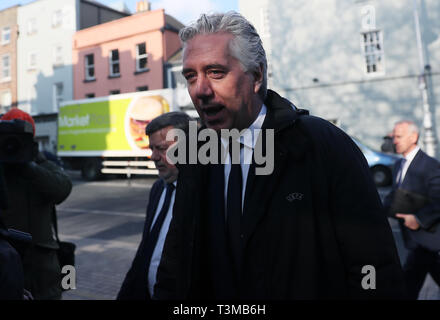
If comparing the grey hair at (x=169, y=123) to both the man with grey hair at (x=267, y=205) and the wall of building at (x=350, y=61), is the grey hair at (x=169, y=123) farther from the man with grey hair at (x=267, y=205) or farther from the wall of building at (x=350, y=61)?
the wall of building at (x=350, y=61)

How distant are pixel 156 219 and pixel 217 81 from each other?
126cm

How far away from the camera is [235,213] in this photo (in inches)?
62.3

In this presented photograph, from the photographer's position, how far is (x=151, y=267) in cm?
242

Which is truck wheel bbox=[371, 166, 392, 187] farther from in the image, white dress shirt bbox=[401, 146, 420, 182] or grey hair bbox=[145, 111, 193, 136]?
grey hair bbox=[145, 111, 193, 136]

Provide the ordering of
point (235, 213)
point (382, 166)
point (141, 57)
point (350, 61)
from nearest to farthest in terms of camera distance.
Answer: point (235, 213)
point (382, 166)
point (350, 61)
point (141, 57)

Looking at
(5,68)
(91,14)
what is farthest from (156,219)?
(5,68)

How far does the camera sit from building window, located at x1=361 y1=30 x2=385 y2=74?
64.4 feet

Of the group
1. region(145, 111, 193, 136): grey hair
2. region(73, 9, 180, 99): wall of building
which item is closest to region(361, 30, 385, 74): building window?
region(73, 9, 180, 99): wall of building

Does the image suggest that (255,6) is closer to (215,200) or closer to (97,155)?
(97,155)

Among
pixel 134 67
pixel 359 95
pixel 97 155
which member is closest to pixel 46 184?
pixel 97 155

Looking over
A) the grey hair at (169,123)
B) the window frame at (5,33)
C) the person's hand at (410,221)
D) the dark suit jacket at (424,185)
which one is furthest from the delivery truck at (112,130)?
the window frame at (5,33)

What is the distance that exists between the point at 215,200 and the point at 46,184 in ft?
4.99

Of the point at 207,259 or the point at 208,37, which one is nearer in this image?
the point at 208,37

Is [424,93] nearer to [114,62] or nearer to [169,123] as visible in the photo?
[169,123]
